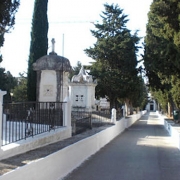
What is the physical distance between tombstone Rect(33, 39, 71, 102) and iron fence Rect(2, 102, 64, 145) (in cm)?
627

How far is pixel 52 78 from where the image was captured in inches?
768

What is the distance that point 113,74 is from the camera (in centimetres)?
3822

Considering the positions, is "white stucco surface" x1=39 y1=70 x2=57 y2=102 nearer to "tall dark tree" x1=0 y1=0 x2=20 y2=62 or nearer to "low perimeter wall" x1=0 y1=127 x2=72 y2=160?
"low perimeter wall" x1=0 y1=127 x2=72 y2=160

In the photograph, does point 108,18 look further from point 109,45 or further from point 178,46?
point 178,46

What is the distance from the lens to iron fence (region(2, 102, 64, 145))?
8859 millimetres

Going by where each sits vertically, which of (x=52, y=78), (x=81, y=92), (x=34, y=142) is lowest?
(x=34, y=142)

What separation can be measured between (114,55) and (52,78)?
20348 millimetres

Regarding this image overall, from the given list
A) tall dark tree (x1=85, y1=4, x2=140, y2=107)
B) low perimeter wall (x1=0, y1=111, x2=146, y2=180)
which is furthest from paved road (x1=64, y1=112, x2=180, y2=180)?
tall dark tree (x1=85, y1=4, x2=140, y2=107)

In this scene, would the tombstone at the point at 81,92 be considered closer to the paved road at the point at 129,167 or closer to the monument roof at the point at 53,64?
the monument roof at the point at 53,64

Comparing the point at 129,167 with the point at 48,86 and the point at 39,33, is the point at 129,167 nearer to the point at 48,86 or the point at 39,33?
the point at 48,86

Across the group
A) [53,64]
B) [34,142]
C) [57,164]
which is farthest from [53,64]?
[57,164]

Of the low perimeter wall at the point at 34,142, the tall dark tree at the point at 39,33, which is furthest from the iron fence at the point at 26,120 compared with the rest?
the tall dark tree at the point at 39,33

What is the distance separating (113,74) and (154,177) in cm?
2978

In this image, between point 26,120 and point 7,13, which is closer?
point 26,120
